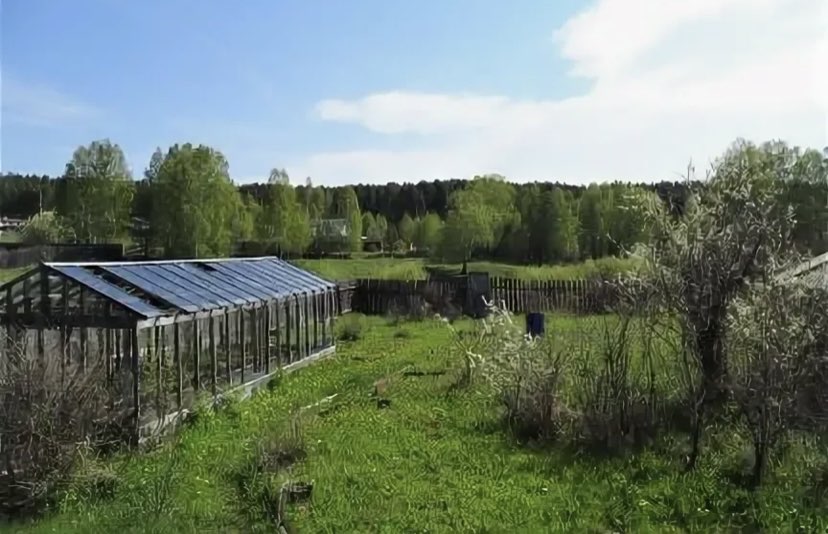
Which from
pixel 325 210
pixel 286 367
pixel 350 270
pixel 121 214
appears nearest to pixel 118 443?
pixel 286 367

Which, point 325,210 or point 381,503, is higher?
point 325,210

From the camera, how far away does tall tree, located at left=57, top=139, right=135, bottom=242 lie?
4966 cm

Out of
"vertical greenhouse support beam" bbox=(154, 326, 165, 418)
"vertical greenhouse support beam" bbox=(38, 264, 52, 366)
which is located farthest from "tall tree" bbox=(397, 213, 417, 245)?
"vertical greenhouse support beam" bbox=(38, 264, 52, 366)

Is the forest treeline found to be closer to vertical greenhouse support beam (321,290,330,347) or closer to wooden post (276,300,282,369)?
vertical greenhouse support beam (321,290,330,347)

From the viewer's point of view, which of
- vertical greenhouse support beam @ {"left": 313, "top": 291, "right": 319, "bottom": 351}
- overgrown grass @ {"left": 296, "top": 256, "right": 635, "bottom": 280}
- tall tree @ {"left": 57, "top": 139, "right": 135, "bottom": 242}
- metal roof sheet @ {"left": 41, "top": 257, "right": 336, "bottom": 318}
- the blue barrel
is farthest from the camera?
tall tree @ {"left": 57, "top": 139, "right": 135, "bottom": 242}

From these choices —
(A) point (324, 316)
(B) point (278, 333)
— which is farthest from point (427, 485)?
(A) point (324, 316)

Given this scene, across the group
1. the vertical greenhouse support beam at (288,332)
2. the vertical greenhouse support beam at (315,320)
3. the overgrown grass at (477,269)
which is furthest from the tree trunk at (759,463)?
the overgrown grass at (477,269)

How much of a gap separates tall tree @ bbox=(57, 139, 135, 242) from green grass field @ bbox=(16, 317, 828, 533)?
43.6m

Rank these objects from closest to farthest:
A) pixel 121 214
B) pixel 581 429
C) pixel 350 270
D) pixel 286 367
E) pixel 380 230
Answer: pixel 581 429 → pixel 286 367 → pixel 350 270 → pixel 121 214 → pixel 380 230

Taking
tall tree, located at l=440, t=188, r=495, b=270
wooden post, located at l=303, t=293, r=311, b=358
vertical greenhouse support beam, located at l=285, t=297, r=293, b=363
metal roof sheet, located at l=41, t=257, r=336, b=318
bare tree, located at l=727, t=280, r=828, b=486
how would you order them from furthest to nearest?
1. tall tree, located at l=440, t=188, r=495, b=270
2. wooden post, located at l=303, t=293, r=311, b=358
3. vertical greenhouse support beam, located at l=285, t=297, r=293, b=363
4. metal roof sheet, located at l=41, t=257, r=336, b=318
5. bare tree, located at l=727, t=280, r=828, b=486

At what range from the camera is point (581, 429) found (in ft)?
28.9

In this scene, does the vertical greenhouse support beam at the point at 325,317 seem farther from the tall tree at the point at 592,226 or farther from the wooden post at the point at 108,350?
the tall tree at the point at 592,226

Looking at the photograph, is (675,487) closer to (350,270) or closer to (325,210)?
(350,270)

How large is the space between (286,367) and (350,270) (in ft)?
90.8
